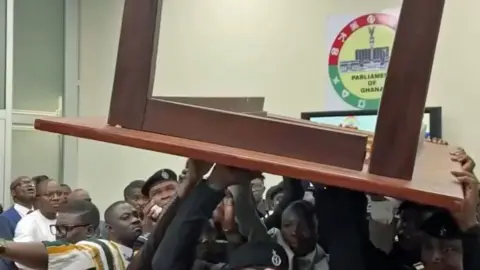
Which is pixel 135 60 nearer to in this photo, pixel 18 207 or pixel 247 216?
pixel 247 216

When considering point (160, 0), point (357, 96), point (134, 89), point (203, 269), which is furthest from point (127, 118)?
point (357, 96)

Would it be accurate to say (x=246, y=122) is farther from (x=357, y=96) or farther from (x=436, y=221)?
(x=357, y=96)

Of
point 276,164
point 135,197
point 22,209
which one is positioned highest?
point 276,164

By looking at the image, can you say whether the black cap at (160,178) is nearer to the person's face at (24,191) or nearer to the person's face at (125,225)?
the person's face at (125,225)

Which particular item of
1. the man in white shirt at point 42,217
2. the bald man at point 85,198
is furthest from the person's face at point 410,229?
the man in white shirt at point 42,217

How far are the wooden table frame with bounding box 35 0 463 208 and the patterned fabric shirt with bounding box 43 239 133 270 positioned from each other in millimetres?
1005

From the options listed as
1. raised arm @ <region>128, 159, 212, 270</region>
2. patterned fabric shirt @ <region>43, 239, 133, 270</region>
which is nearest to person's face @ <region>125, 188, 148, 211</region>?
patterned fabric shirt @ <region>43, 239, 133, 270</region>

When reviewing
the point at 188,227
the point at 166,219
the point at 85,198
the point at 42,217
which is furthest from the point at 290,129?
the point at 42,217

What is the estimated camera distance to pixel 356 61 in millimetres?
5828

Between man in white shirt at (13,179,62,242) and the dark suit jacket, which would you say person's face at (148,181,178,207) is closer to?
man in white shirt at (13,179,62,242)

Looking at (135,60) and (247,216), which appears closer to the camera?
(135,60)

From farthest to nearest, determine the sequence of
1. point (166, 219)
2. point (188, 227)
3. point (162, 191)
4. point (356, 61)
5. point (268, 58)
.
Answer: point (268, 58)
point (356, 61)
point (162, 191)
point (166, 219)
point (188, 227)

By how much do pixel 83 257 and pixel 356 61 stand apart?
4117 millimetres

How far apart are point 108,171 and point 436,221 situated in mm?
5814
